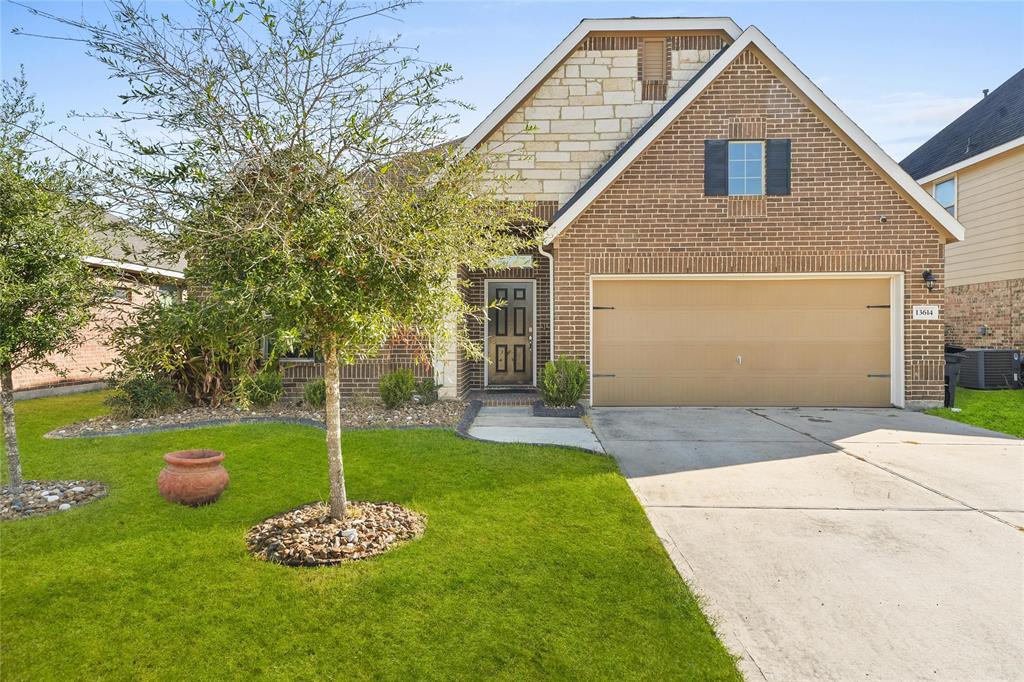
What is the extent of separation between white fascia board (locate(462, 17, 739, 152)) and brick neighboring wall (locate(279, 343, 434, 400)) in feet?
15.4

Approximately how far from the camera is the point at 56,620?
10.9 feet

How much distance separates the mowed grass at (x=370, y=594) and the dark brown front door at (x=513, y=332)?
6.69 meters

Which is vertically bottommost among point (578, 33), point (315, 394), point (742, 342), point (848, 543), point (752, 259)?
point (848, 543)

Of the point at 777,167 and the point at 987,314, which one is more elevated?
the point at 777,167

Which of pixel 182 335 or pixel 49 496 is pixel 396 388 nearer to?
pixel 49 496

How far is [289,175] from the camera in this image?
396 centimetres

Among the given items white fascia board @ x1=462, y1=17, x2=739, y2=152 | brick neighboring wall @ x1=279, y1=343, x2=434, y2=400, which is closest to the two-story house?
brick neighboring wall @ x1=279, y1=343, x2=434, y2=400

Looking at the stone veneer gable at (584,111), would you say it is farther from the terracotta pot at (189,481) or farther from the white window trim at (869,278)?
the terracotta pot at (189,481)

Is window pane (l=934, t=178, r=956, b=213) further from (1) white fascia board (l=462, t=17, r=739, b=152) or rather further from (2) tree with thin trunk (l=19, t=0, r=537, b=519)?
(2) tree with thin trunk (l=19, t=0, r=537, b=519)

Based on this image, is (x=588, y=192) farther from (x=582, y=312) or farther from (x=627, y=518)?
(x=627, y=518)

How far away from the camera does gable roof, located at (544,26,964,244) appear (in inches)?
400

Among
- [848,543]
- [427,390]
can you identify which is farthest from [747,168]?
[848,543]

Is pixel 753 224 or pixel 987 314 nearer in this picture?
pixel 753 224

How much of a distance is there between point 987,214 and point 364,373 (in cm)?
1649
